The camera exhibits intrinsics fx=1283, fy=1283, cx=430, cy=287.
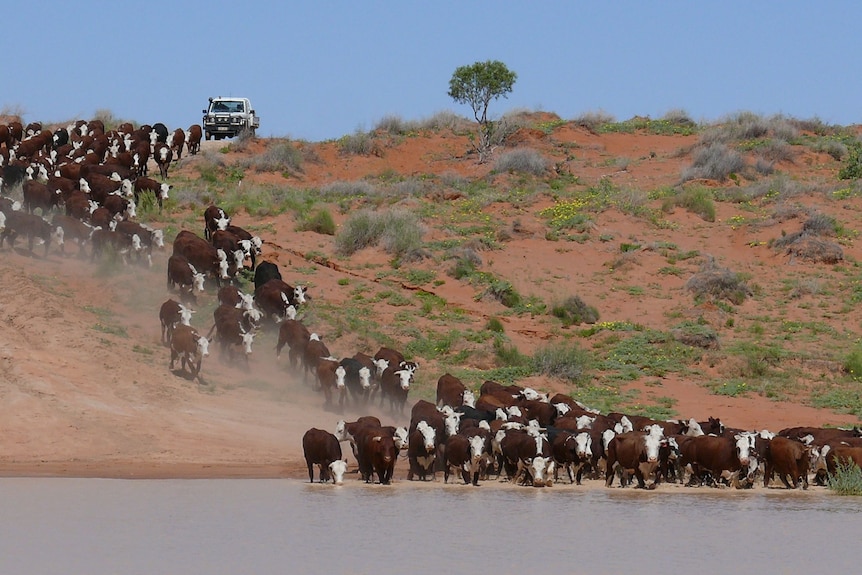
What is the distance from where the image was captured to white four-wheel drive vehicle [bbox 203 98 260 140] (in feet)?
178

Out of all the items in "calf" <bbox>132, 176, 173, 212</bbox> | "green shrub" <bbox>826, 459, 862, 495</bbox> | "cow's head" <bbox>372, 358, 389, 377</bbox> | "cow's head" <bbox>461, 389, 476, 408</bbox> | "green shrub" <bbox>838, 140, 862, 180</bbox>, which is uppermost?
"green shrub" <bbox>838, 140, 862, 180</bbox>

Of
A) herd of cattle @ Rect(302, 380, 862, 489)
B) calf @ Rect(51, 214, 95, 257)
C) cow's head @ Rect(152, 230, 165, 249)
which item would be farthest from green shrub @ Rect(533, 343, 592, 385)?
calf @ Rect(51, 214, 95, 257)

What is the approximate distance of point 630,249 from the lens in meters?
38.8

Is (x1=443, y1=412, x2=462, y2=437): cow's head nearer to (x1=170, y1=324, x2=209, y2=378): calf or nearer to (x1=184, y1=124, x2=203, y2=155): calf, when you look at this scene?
(x1=170, y1=324, x2=209, y2=378): calf

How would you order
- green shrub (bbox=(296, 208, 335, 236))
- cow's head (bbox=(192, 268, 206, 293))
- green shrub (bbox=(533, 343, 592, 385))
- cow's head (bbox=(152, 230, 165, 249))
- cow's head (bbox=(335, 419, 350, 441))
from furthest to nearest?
green shrub (bbox=(296, 208, 335, 236)) → cow's head (bbox=(152, 230, 165, 249)) → cow's head (bbox=(192, 268, 206, 293)) → green shrub (bbox=(533, 343, 592, 385)) → cow's head (bbox=(335, 419, 350, 441))

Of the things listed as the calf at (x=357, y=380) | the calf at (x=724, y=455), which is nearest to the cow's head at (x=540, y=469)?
the calf at (x=724, y=455)

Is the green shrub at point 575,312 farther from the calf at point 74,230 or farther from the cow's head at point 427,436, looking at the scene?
the cow's head at point 427,436

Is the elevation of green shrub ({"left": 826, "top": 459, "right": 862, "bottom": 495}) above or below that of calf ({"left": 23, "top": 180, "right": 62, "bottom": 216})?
below

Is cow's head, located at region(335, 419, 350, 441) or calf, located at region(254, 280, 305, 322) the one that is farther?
calf, located at region(254, 280, 305, 322)

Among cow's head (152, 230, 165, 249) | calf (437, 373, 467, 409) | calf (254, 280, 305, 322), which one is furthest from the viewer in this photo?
cow's head (152, 230, 165, 249)

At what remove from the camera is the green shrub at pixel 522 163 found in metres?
49.7

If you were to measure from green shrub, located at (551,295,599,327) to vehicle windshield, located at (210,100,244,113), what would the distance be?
25.8 m

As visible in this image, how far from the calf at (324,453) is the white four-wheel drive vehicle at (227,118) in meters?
36.4

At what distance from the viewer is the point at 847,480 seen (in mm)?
19047
